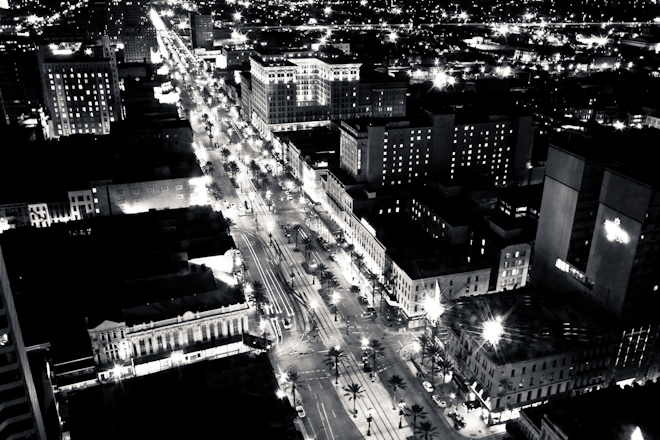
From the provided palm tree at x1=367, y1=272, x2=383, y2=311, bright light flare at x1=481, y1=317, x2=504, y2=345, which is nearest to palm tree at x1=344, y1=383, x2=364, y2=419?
bright light flare at x1=481, y1=317, x2=504, y2=345

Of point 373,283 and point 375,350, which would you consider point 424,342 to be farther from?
point 373,283

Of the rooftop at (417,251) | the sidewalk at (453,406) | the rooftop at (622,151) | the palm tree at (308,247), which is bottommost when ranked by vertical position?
the sidewalk at (453,406)

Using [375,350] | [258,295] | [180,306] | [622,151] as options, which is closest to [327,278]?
[258,295]

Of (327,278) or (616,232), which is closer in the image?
(616,232)

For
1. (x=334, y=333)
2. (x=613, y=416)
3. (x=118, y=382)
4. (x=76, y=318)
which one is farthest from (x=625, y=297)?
(x=76, y=318)

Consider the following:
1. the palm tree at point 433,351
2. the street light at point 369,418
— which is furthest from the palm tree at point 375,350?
the street light at point 369,418

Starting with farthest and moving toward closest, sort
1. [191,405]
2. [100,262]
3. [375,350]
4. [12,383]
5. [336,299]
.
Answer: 1. [100,262]
2. [336,299]
3. [375,350]
4. [191,405]
5. [12,383]

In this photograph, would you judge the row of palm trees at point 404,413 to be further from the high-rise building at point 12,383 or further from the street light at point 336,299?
the high-rise building at point 12,383
